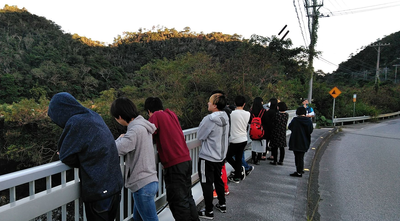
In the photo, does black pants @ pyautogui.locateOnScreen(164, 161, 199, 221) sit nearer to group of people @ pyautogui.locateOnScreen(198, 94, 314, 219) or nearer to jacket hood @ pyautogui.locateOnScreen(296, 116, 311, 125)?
group of people @ pyautogui.locateOnScreen(198, 94, 314, 219)

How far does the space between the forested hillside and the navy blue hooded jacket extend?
873 cm

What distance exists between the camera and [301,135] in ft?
17.4

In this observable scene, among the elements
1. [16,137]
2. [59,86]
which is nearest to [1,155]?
[16,137]

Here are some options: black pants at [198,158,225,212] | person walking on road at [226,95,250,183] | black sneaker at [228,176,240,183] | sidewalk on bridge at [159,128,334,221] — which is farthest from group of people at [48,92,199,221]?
black sneaker at [228,176,240,183]

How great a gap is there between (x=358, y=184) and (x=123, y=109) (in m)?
5.47

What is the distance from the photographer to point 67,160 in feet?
5.63

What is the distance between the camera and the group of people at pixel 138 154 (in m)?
1.75

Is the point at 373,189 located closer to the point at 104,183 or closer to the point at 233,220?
the point at 233,220

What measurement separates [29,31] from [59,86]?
43473 mm

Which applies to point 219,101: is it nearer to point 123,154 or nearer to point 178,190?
point 178,190

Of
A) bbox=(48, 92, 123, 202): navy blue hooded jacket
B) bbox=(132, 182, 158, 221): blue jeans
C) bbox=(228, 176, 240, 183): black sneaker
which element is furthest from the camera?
bbox=(228, 176, 240, 183): black sneaker

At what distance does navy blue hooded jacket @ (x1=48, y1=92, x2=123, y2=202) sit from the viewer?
1.68 metres

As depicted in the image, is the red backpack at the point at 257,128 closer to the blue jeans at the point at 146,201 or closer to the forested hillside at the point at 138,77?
the blue jeans at the point at 146,201

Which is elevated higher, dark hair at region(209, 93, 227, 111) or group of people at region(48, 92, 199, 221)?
dark hair at region(209, 93, 227, 111)
